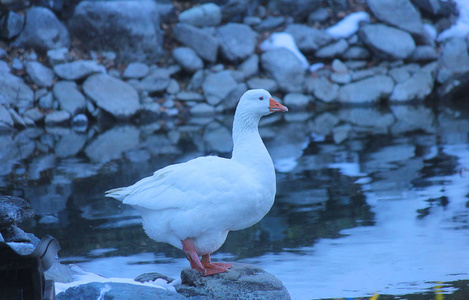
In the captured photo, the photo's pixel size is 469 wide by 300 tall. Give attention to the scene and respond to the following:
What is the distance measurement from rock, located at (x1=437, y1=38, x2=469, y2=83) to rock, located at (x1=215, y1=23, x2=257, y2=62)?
5.43 meters

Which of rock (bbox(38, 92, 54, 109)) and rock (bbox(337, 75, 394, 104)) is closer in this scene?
rock (bbox(38, 92, 54, 109))

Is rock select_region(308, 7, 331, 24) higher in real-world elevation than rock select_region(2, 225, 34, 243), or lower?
higher

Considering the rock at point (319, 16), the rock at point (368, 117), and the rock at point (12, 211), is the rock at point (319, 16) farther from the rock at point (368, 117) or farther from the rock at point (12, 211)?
the rock at point (12, 211)

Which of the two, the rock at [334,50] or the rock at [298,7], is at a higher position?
the rock at [298,7]

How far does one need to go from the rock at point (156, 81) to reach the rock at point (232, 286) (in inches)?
477

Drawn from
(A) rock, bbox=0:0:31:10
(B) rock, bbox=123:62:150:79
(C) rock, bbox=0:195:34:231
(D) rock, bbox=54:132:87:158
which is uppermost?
(A) rock, bbox=0:0:31:10

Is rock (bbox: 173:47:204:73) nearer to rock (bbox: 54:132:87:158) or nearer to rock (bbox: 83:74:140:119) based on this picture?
rock (bbox: 83:74:140:119)

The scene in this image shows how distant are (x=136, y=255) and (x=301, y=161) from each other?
4.79m

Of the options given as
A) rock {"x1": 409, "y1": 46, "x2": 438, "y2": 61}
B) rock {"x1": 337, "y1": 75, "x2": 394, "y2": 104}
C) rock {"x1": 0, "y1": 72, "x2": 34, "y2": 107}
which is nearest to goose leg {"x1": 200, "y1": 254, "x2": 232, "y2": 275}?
A: rock {"x1": 0, "y1": 72, "x2": 34, "y2": 107}

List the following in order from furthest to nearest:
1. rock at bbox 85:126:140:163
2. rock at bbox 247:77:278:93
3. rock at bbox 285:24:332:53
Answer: rock at bbox 285:24:332:53
rock at bbox 247:77:278:93
rock at bbox 85:126:140:163

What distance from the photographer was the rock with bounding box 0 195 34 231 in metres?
4.65

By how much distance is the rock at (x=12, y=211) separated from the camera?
4648 millimetres

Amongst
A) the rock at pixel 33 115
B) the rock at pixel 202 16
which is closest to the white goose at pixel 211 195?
the rock at pixel 33 115

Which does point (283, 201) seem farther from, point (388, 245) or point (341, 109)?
point (341, 109)
